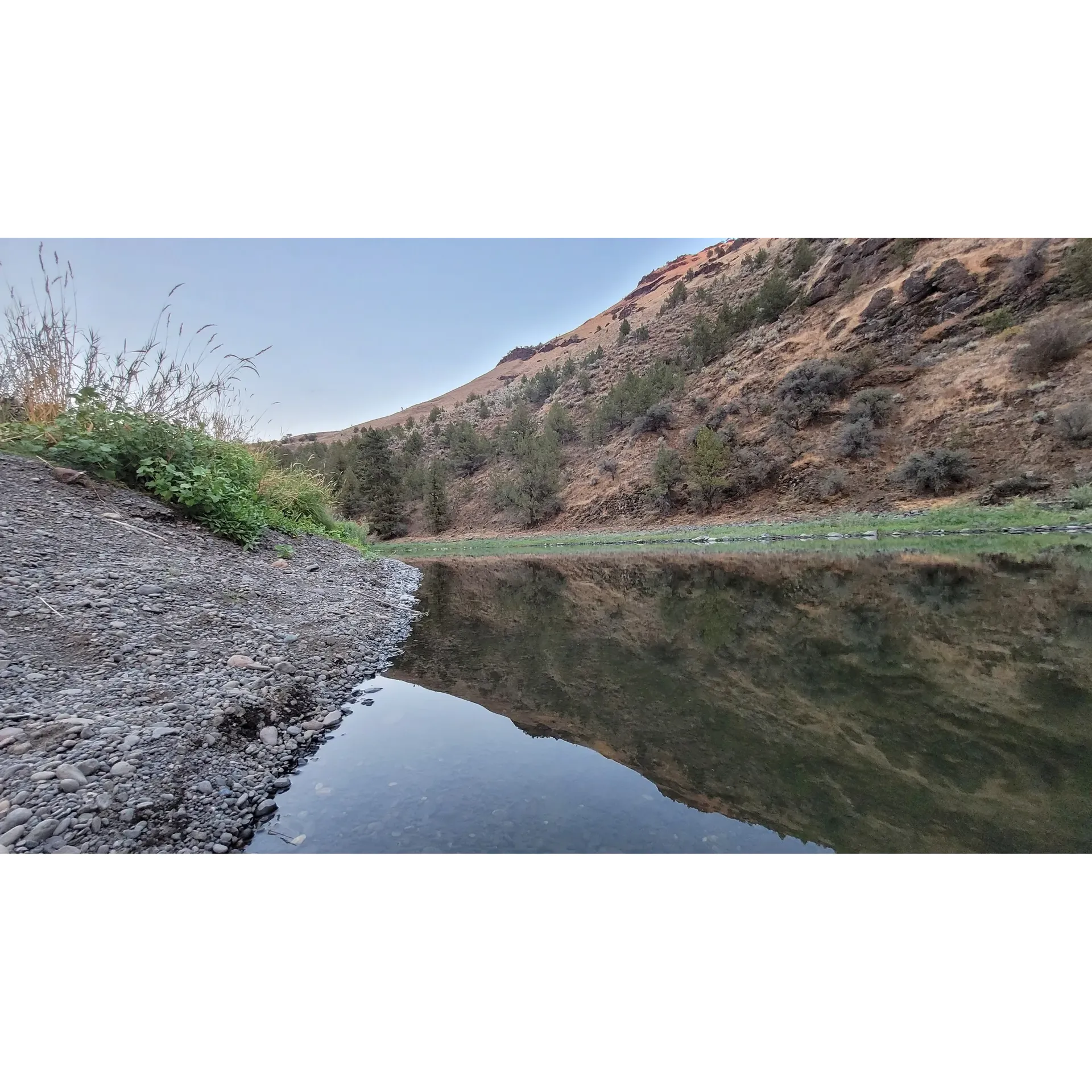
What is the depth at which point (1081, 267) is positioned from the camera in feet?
65.0

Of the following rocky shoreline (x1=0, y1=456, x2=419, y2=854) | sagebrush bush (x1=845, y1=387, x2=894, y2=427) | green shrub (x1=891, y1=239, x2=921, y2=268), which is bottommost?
rocky shoreline (x1=0, y1=456, x2=419, y2=854)

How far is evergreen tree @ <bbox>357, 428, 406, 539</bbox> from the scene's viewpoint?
37281 mm

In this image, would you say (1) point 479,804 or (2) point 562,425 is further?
(2) point 562,425

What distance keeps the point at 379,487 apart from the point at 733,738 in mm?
37186

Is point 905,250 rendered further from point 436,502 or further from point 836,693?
point 836,693

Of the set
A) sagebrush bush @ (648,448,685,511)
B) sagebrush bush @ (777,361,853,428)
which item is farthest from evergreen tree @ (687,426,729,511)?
sagebrush bush @ (777,361,853,428)

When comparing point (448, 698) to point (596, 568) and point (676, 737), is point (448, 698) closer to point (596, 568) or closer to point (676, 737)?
point (676, 737)

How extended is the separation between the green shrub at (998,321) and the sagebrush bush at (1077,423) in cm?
621

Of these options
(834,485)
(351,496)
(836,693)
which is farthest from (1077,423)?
(351,496)

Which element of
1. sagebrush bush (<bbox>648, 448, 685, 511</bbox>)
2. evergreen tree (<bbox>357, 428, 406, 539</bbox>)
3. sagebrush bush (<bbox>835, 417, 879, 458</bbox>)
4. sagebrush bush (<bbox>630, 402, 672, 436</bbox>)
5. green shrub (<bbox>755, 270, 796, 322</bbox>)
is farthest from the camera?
evergreen tree (<bbox>357, 428, 406, 539</bbox>)

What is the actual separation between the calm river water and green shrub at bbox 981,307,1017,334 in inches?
803

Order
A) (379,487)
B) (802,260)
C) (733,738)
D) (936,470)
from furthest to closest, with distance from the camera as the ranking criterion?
(379,487) → (802,260) → (936,470) → (733,738)

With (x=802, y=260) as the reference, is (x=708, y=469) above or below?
below

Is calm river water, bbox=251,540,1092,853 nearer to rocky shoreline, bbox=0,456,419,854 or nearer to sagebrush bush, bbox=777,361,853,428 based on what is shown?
rocky shoreline, bbox=0,456,419,854
